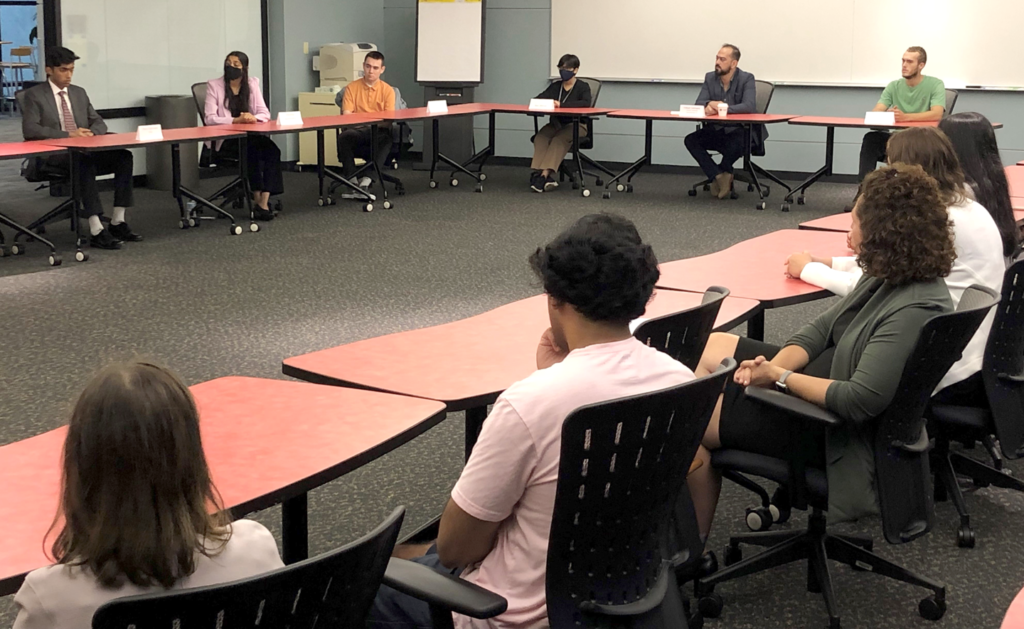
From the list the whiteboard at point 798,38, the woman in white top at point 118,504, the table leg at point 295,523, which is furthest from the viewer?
the whiteboard at point 798,38

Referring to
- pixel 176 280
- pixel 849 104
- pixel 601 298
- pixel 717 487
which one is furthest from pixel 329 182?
pixel 601 298

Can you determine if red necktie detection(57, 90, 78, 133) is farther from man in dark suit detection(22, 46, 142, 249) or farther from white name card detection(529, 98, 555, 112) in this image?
white name card detection(529, 98, 555, 112)

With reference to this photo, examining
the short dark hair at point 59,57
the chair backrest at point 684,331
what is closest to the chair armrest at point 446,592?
the chair backrest at point 684,331

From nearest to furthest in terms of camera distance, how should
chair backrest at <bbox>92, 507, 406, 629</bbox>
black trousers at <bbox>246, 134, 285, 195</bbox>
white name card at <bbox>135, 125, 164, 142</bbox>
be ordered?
chair backrest at <bbox>92, 507, 406, 629</bbox> < white name card at <bbox>135, 125, 164, 142</bbox> < black trousers at <bbox>246, 134, 285, 195</bbox>

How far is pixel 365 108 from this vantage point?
355 inches

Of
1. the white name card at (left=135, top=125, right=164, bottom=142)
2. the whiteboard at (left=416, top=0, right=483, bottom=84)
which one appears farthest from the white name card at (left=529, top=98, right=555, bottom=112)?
the white name card at (left=135, top=125, right=164, bottom=142)

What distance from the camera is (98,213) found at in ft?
21.4

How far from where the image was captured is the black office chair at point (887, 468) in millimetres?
2189

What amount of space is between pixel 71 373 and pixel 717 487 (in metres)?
2.64

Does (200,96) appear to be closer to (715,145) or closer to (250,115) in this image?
(250,115)

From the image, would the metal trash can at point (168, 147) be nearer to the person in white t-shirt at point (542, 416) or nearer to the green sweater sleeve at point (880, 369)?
the green sweater sleeve at point (880, 369)

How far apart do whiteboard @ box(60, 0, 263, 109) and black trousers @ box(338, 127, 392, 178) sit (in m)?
1.59

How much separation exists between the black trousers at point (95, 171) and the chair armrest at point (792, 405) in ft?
16.9

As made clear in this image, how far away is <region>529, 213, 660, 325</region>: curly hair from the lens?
160 cm
